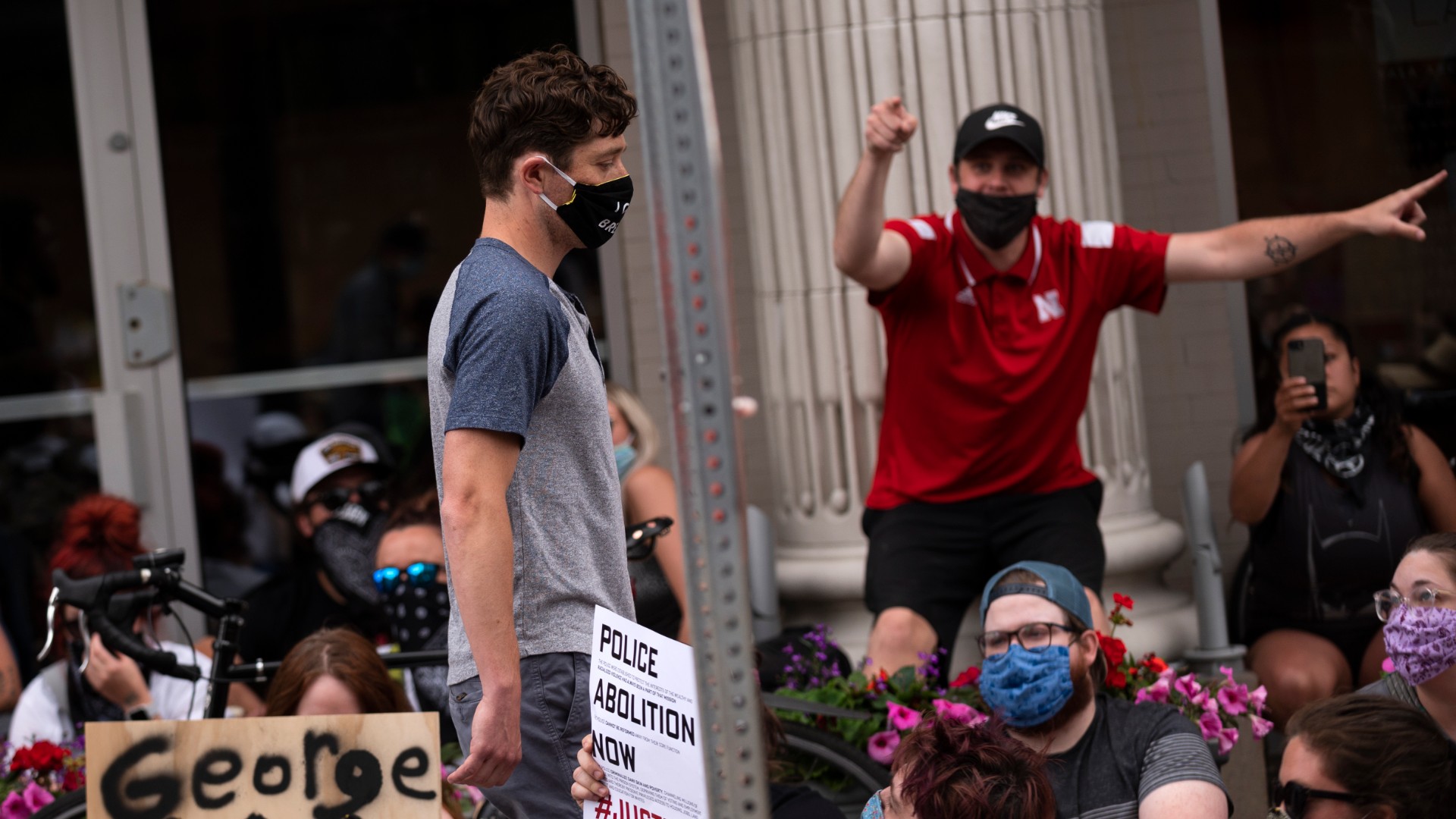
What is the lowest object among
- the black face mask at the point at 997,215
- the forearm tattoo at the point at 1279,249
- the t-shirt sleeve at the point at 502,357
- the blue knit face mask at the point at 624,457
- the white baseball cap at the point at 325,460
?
the blue knit face mask at the point at 624,457

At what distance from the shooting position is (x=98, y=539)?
4.87m

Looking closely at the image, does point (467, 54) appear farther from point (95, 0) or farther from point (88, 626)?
point (88, 626)

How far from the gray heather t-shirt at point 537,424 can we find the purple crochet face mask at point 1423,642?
174cm

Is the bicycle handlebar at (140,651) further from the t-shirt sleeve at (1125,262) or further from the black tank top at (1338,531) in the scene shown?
the black tank top at (1338,531)

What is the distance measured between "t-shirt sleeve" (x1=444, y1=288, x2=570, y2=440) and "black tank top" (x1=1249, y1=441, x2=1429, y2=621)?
3.27 m

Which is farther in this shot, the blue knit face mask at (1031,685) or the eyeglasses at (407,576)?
the eyeglasses at (407,576)

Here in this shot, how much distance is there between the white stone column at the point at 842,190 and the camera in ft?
15.8

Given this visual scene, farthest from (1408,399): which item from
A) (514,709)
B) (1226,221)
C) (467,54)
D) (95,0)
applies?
(95,0)

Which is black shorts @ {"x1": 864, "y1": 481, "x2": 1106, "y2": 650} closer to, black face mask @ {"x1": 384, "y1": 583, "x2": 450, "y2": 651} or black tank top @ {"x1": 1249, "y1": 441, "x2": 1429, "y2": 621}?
black tank top @ {"x1": 1249, "y1": 441, "x2": 1429, "y2": 621}

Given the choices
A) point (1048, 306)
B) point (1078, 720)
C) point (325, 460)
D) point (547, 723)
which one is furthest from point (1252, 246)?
point (325, 460)

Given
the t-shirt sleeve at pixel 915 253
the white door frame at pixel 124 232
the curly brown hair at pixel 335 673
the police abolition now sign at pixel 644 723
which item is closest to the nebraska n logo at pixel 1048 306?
the t-shirt sleeve at pixel 915 253

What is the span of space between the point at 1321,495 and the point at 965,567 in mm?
1351

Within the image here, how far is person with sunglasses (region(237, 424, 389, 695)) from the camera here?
5.08m

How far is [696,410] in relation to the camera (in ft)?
4.90
